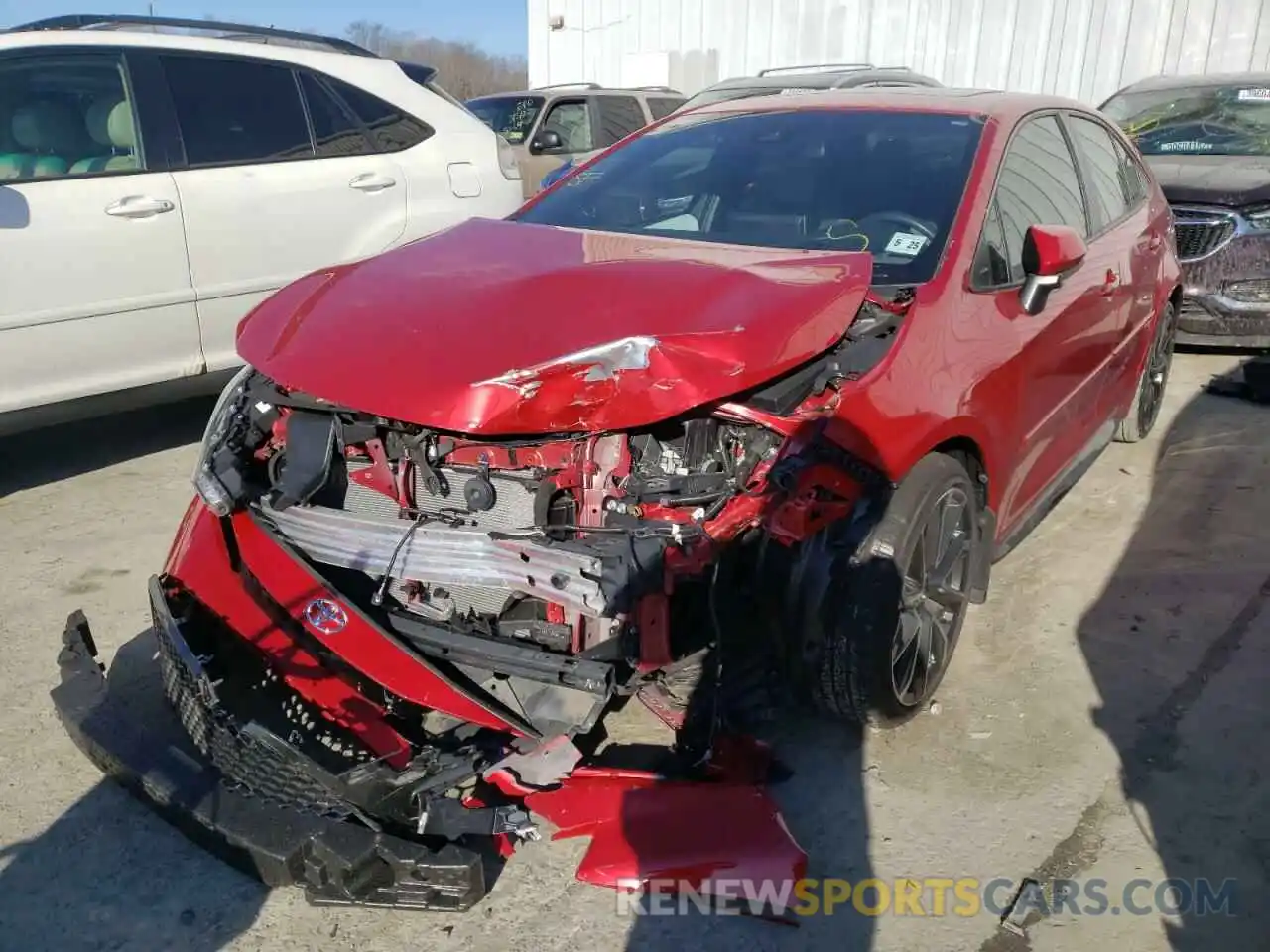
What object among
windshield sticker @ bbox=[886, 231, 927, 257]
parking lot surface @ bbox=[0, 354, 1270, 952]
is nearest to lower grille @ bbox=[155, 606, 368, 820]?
parking lot surface @ bbox=[0, 354, 1270, 952]

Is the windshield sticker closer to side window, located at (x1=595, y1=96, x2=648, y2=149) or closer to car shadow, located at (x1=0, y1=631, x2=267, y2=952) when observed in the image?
car shadow, located at (x1=0, y1=631, x2=267, y2=952)

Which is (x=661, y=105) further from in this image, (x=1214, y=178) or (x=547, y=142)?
(x=1214, y=178)

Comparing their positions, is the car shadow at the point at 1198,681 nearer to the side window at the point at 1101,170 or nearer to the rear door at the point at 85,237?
the side window at the point at 1101,170

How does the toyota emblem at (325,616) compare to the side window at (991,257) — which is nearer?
the toyota emblem at (325,616)

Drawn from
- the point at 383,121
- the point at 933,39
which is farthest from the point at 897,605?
the point at 933,39

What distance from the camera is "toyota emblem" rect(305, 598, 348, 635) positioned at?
2.53m

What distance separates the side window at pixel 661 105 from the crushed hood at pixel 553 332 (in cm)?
891

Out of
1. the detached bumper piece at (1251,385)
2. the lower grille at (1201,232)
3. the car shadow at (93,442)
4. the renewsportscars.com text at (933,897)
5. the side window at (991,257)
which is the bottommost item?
the car shadow at (93,442)

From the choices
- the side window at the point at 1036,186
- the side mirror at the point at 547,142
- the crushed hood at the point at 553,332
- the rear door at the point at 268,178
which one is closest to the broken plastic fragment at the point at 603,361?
the crushed hood at the point at 553,332

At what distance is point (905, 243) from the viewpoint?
10.0 feet

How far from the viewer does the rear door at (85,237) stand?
4.03 meters

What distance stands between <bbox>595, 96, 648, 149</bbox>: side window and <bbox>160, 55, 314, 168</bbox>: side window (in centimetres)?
597

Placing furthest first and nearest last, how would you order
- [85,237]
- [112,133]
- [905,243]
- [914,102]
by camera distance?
[112,133] → [85,237] → [914,102] → [905,243]

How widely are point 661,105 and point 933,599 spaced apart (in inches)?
374
